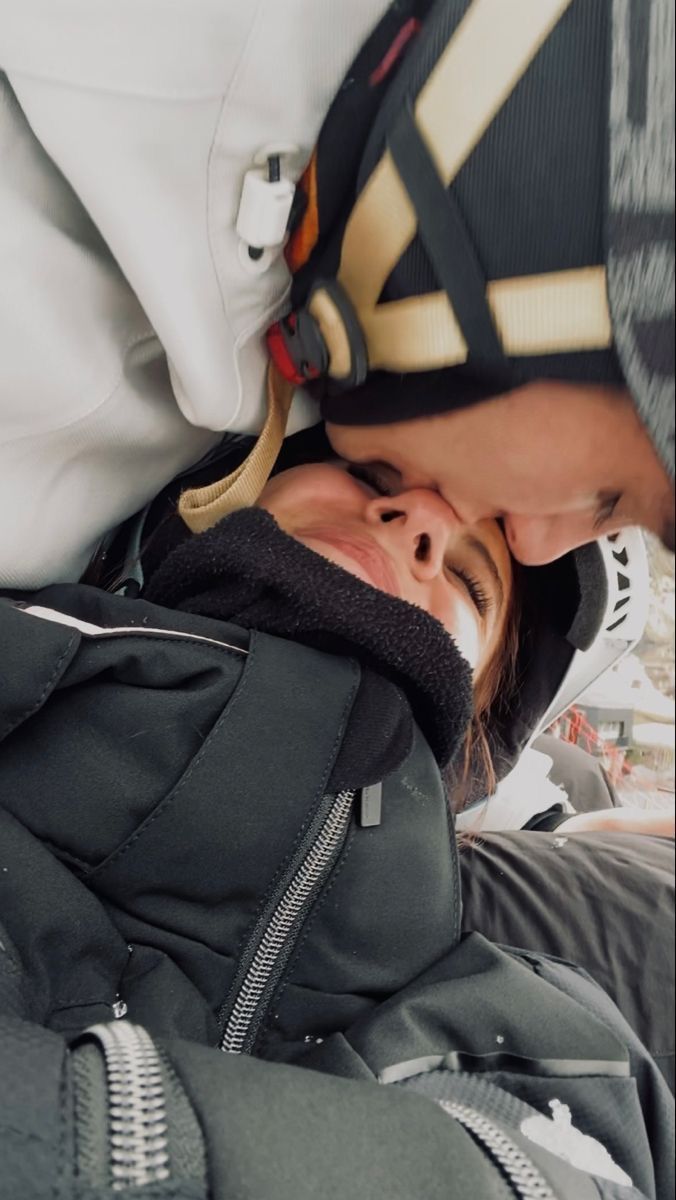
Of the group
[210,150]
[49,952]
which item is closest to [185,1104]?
[49,952]

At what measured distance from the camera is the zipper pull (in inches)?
18.8

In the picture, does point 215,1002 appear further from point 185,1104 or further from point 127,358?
point 127,358

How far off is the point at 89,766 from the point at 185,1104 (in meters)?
0.19

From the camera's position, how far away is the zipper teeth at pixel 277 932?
452mm

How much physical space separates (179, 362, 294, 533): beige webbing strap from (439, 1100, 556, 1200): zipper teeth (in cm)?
34

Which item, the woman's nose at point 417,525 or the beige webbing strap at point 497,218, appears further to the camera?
the woman's nose at point 417,525

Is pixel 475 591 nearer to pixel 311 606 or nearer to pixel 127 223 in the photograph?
pixel 311 606

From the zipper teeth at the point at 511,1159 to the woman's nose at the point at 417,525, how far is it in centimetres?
30

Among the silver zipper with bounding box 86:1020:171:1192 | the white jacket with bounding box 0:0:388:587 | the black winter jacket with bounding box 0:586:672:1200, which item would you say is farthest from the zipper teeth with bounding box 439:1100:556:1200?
the white jacket with bounding box 0:0:388:587

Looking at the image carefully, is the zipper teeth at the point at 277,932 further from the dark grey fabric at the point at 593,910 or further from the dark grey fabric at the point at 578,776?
the dark grey fabric at the point at 578,776

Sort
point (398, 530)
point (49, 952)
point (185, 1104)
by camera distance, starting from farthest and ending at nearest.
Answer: point (398, 530)
point (49, 952)
point (185, 1104)

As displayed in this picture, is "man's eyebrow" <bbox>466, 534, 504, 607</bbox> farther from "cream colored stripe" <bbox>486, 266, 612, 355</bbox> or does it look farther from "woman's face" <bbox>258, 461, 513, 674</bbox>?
"cream colored stripe" <bbox>486, 266, 612, 355</bbox>

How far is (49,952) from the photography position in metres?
0.39

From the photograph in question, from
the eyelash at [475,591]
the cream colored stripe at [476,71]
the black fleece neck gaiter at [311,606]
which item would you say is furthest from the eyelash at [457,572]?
the cream colored stripe at [476,71]
